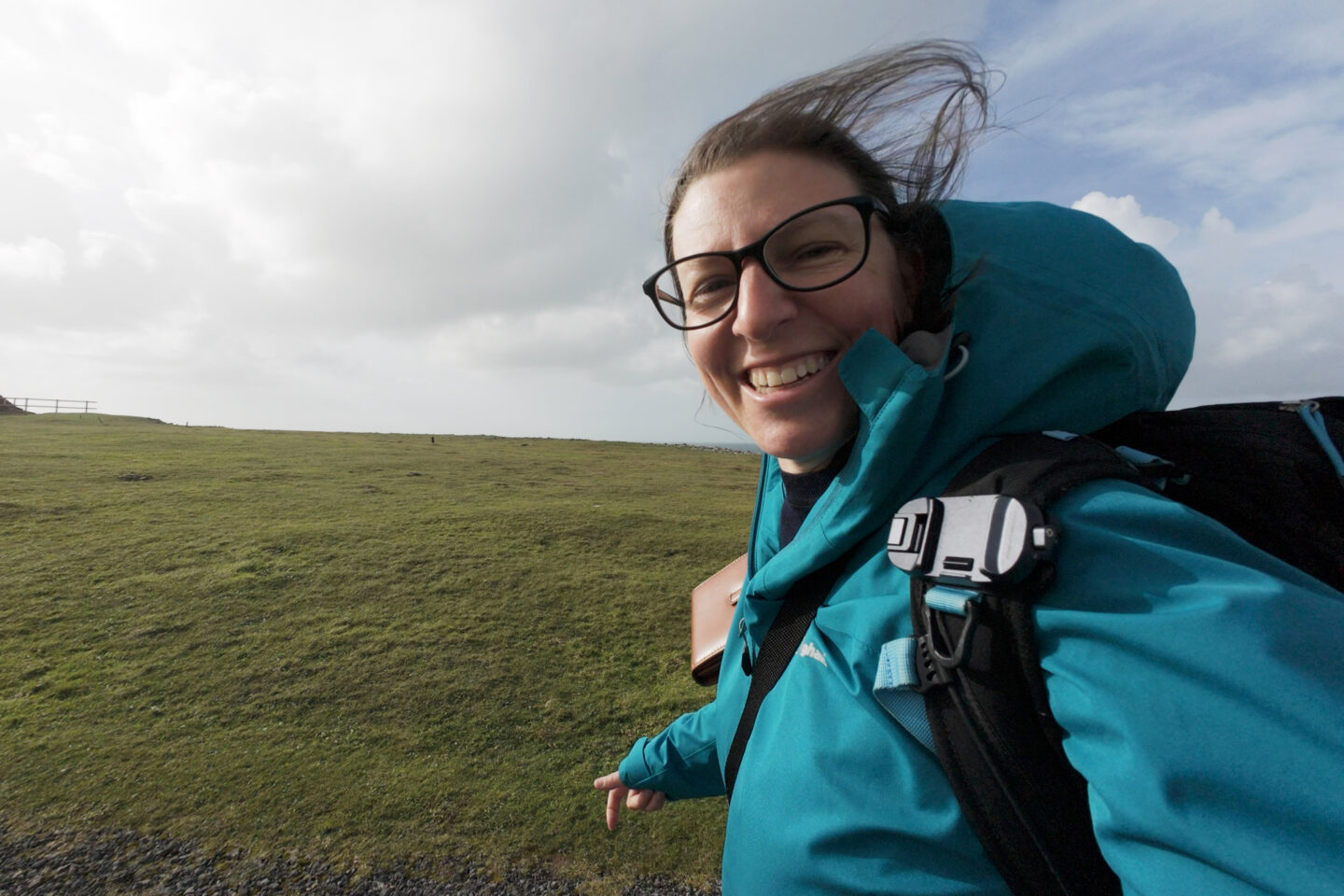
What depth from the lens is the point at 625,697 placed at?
239 inches

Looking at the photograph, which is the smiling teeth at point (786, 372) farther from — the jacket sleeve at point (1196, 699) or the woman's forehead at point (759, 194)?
the jacket sleeve at point (1196, 699)

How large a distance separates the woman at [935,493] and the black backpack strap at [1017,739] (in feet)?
0.13

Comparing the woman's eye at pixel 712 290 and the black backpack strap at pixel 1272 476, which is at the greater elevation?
the woman's eye at pixel 712 290

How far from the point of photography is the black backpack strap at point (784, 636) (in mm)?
1515

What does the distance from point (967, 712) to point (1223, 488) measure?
606mm

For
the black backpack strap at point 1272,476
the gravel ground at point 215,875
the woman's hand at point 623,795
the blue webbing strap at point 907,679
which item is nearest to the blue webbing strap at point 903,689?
the blue webbing strap at point 907,679

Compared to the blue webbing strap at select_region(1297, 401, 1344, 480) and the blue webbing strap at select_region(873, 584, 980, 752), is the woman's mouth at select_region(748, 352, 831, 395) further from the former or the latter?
the blue webbing strap at select_region(1297, 401, 1344, 480)

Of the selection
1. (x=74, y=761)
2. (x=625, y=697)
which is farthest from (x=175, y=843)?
(x=625, y=697)

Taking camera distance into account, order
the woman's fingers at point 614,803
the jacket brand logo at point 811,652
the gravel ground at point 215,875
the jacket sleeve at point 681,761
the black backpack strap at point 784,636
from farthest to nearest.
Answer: the gravel ground at point 215,875 < the woman's fingers at point 614,803 < the jacket sleeve at point 681,761 < the black backpack strap at point 784,636 < the jacket brand logo at point 811,652

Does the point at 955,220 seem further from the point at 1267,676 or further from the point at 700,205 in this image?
the point at 1267,676

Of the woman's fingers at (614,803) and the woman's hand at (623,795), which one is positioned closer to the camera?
the woman's hand at (623,795)

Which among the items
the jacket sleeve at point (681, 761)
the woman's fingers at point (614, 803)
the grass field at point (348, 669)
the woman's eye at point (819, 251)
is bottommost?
the grass field at point (348, 669)

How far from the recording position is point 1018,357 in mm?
1228

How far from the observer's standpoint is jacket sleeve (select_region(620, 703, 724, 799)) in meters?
2.27
